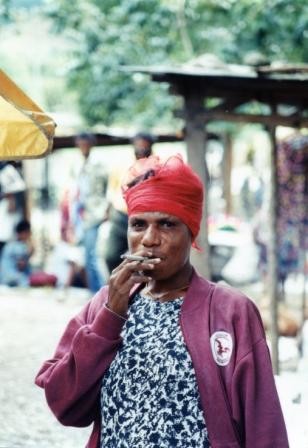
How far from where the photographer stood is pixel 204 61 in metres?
7.53

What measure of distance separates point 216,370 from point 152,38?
12.6 metres

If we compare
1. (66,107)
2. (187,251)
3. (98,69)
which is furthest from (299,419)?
(66,107)

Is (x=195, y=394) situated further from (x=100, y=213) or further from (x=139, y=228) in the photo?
(x=100, y=213)

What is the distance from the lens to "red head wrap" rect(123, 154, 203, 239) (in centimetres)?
277

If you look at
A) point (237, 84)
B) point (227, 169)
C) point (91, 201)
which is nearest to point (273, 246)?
point (237, 84)

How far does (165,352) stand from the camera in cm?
265

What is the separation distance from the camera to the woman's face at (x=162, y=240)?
108 inches

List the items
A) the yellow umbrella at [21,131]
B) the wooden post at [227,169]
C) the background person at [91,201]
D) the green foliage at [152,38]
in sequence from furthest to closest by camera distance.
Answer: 1. the wooden post at [227,169]
2. the green foliage at [152,38]
3. the background person at [91,201]
4. the yellow umbrella at [21,131]

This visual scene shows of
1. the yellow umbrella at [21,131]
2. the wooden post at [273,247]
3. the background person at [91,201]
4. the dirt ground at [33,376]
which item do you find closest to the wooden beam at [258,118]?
the wooden post at [273,247]

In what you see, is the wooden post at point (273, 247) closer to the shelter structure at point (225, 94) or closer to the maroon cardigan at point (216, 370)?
the shelter structure at point (225, 94)

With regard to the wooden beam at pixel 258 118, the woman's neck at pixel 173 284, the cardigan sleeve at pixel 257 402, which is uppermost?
the wooden beam at pixel 258 118

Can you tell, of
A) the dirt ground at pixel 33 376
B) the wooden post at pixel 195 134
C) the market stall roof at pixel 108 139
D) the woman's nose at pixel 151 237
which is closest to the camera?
the woman's nose at pixel 151 237

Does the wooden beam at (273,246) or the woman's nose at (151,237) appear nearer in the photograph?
the woman's nose at (151,237)

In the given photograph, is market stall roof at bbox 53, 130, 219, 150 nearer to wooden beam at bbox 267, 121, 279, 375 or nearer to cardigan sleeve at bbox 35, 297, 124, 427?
wooden beam at bbox 267, 121, 279, 375
